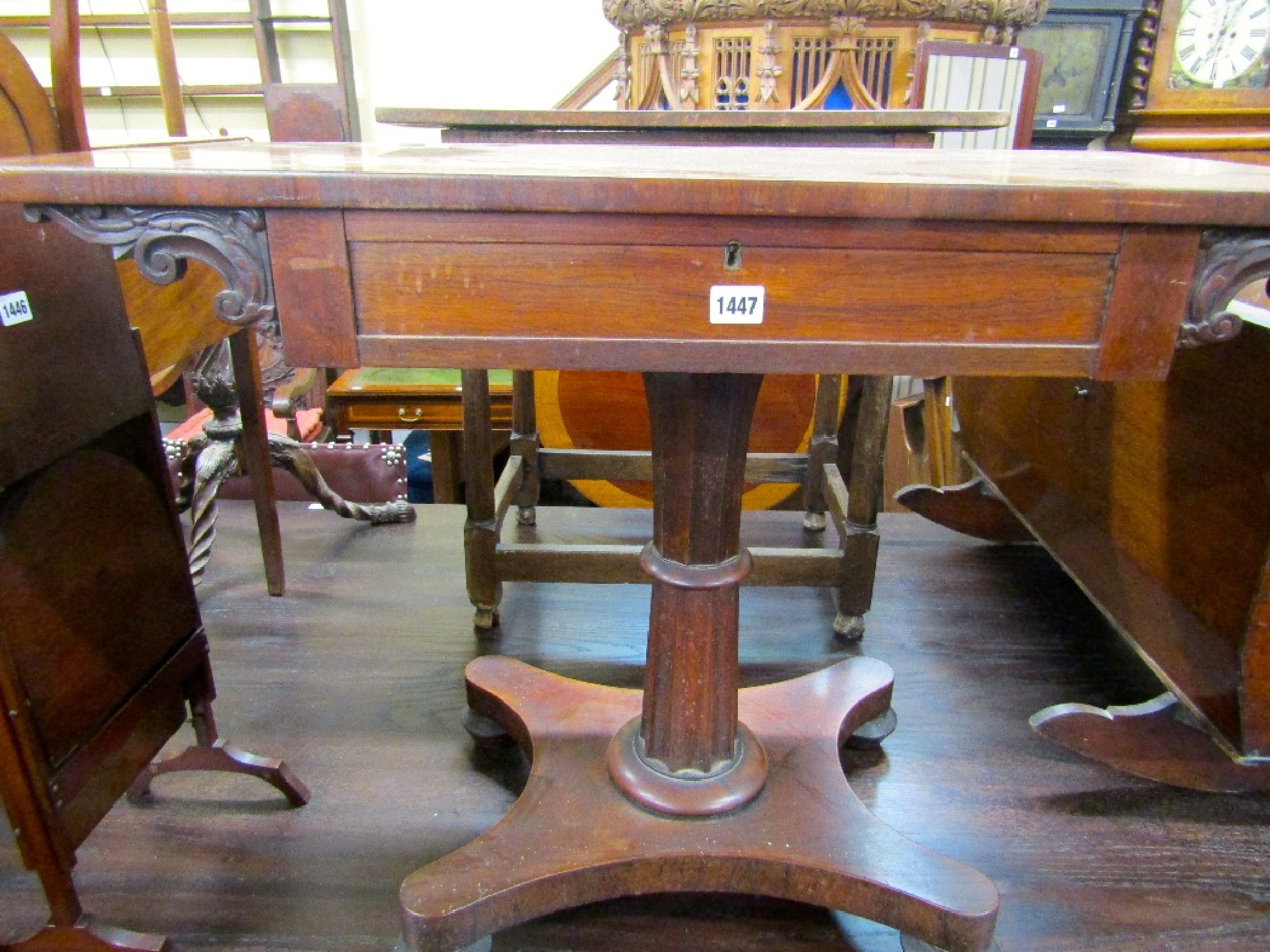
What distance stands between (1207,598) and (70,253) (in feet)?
4.47

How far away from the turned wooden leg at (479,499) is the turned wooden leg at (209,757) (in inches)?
18.9

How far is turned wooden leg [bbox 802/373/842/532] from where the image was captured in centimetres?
185

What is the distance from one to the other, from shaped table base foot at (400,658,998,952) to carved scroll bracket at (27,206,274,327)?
62cm

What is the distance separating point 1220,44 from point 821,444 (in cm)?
180

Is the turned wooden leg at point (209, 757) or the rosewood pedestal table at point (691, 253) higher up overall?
the rosewood pedestal table at point (691, 253)

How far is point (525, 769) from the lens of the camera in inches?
48.5

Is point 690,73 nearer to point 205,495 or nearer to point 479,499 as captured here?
point 479,499

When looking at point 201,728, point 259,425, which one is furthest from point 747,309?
point 259,425

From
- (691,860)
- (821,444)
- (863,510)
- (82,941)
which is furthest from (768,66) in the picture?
(82,941)

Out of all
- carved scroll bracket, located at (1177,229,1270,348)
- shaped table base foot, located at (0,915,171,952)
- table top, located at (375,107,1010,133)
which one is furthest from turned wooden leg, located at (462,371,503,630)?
carved scroll bracket, located at (1177,229,1270,348)

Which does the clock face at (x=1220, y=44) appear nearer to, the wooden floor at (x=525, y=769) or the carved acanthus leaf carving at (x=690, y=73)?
the carved acanthus leaf carving at (x=690, y=73)

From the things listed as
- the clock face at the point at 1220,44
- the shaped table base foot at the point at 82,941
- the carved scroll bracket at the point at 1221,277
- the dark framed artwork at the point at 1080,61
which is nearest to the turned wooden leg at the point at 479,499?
the shaped table base foot at the point at 82,941

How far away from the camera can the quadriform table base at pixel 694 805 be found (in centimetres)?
88

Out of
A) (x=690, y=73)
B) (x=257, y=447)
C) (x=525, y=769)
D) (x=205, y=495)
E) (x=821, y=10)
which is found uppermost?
(x=821, y=10)
